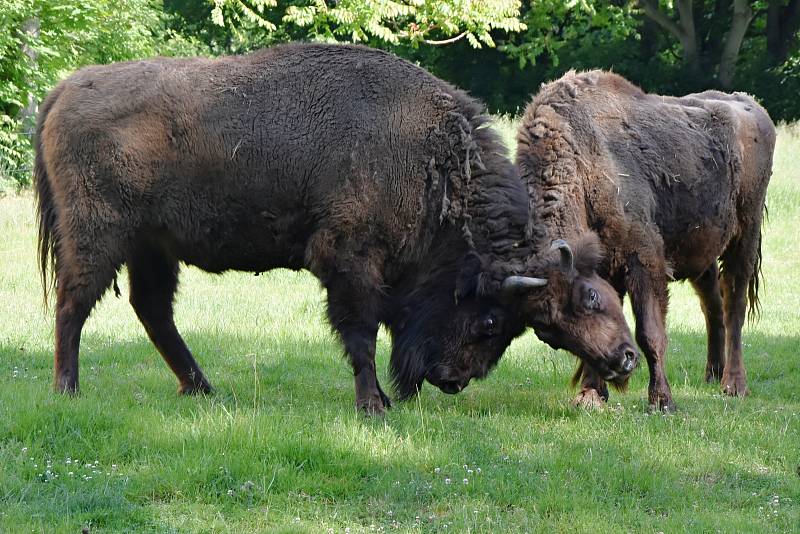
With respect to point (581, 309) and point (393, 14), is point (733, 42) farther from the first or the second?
point (581, 309)

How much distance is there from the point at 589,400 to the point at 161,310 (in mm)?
3304

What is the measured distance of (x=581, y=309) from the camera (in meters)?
7.29

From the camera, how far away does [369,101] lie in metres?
7.39

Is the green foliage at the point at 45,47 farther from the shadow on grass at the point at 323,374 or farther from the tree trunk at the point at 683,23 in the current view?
the tree trunk at the point at 683,23

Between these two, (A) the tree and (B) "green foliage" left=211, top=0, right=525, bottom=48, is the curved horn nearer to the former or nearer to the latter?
(B) "green foliage" left=211, top=0, right=525, bottom=48

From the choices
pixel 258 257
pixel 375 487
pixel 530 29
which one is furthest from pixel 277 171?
pixel 530 29

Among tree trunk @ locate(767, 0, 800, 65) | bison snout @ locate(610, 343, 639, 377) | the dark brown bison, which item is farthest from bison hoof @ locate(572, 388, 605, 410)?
tree trunk @ locate(767, 0, 800, 65)

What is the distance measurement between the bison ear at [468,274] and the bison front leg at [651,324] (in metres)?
1.20

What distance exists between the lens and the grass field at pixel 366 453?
205 inches

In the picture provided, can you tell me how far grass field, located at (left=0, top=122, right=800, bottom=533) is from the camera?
521 cm

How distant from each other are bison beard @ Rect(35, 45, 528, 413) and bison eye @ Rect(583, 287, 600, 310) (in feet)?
1.75

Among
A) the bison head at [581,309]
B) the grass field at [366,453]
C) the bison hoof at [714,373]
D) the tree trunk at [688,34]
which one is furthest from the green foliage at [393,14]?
the tree trunk at [688,34]

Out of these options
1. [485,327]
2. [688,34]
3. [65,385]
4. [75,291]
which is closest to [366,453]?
[485,327]

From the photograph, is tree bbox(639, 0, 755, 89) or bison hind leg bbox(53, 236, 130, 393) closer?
bison hind leg bbox(53, 236, 130, 393)
